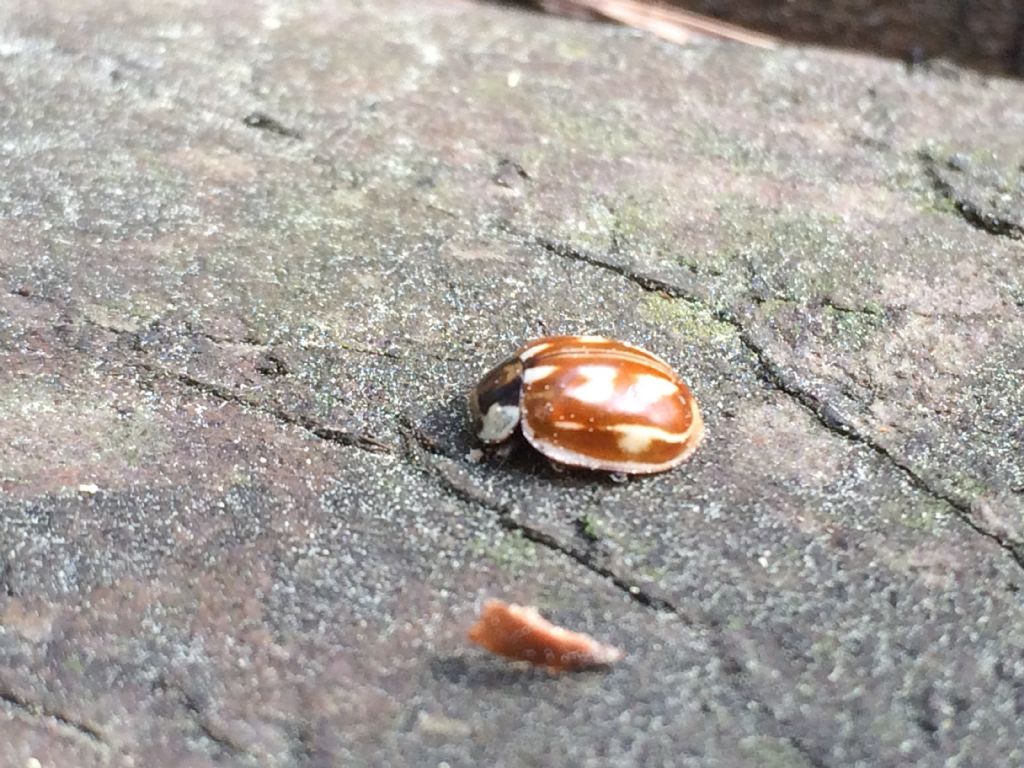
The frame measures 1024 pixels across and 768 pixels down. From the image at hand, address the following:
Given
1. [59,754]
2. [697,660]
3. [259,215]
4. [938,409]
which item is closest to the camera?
[59,754]

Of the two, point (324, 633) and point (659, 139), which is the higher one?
point (659, 139)

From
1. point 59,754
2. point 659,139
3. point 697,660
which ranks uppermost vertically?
point 659,139

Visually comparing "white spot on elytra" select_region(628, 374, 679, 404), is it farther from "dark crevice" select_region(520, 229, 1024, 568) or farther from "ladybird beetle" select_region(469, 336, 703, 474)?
"dark crevice" select_region(520, 229, 1024, 568)

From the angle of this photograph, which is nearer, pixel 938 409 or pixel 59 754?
pixel 59 754

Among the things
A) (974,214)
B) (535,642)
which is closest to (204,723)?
(535,642)

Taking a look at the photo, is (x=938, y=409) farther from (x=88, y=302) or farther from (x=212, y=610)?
(x=88, y=302)

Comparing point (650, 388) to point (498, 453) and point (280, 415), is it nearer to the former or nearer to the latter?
point (498, 453)

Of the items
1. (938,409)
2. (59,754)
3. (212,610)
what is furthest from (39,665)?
(938,409)
